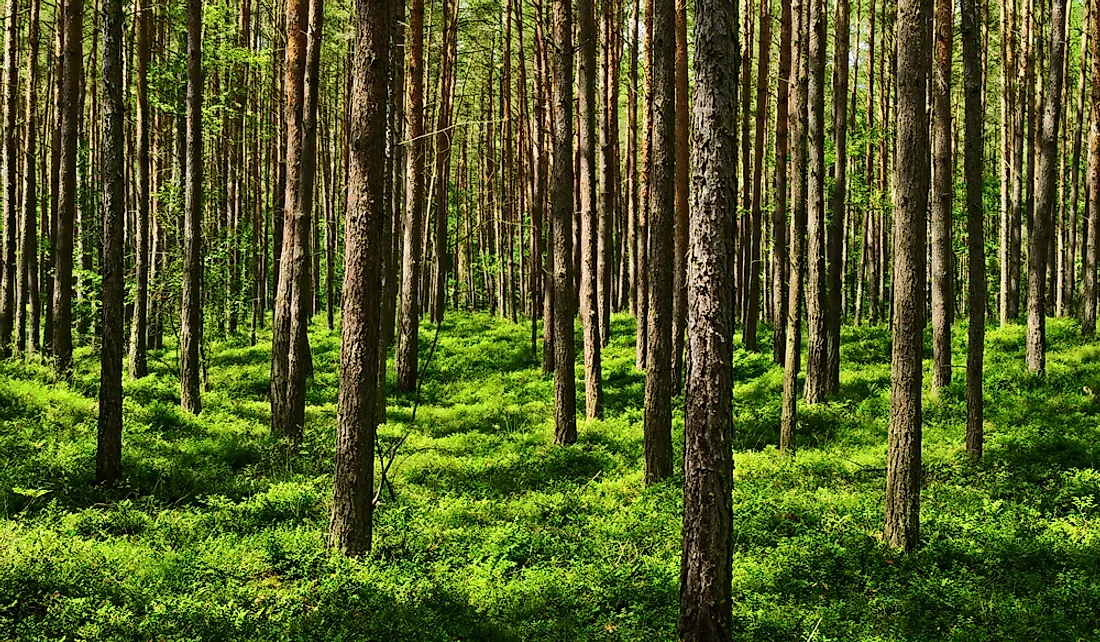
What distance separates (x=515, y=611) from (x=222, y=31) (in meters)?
13.5

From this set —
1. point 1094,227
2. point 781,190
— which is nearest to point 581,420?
point 781,190

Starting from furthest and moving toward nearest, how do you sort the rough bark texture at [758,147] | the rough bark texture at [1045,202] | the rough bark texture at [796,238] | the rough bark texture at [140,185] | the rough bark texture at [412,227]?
1. the rough bark texture at [758,147]
2. the rough bark texture at [412,227]
3. the rough bark texture at [140,185]
4. the rough bark texture at [1045,202]
5. the rough bark texture at [796,238]

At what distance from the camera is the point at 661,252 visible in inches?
390

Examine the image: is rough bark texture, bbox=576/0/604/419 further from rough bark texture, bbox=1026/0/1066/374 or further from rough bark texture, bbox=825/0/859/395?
rough bark texture, bbox=1026/0/1066/374

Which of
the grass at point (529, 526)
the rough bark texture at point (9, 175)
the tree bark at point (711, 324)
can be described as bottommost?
the grass at point (529, 526)

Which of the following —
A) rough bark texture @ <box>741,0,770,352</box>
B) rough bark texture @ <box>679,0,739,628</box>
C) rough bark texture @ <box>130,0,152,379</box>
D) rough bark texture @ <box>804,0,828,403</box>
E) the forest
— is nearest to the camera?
rough bark texture @ <box>679,0,739,628</box>

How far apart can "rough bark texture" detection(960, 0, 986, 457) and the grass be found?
64 cm

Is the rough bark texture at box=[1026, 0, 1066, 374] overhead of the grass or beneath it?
overhead

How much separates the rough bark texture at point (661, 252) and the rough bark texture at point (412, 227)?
7.28m

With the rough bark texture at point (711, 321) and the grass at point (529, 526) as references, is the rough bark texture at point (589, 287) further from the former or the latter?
the rough bark texture at point (711, 321)

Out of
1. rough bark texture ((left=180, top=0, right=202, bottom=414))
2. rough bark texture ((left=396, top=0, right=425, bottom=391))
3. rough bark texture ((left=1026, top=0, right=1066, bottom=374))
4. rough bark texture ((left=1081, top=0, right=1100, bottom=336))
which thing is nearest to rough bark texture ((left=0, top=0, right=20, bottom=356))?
rough bark texture ((left=180, top=0, right=202, bottom=414))

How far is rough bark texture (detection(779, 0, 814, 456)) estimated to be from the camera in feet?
36.8

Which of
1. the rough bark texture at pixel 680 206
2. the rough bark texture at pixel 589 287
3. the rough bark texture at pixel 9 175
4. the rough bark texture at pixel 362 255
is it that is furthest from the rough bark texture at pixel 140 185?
the rough bark texture at pixel 362 255

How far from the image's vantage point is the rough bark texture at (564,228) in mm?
11727
